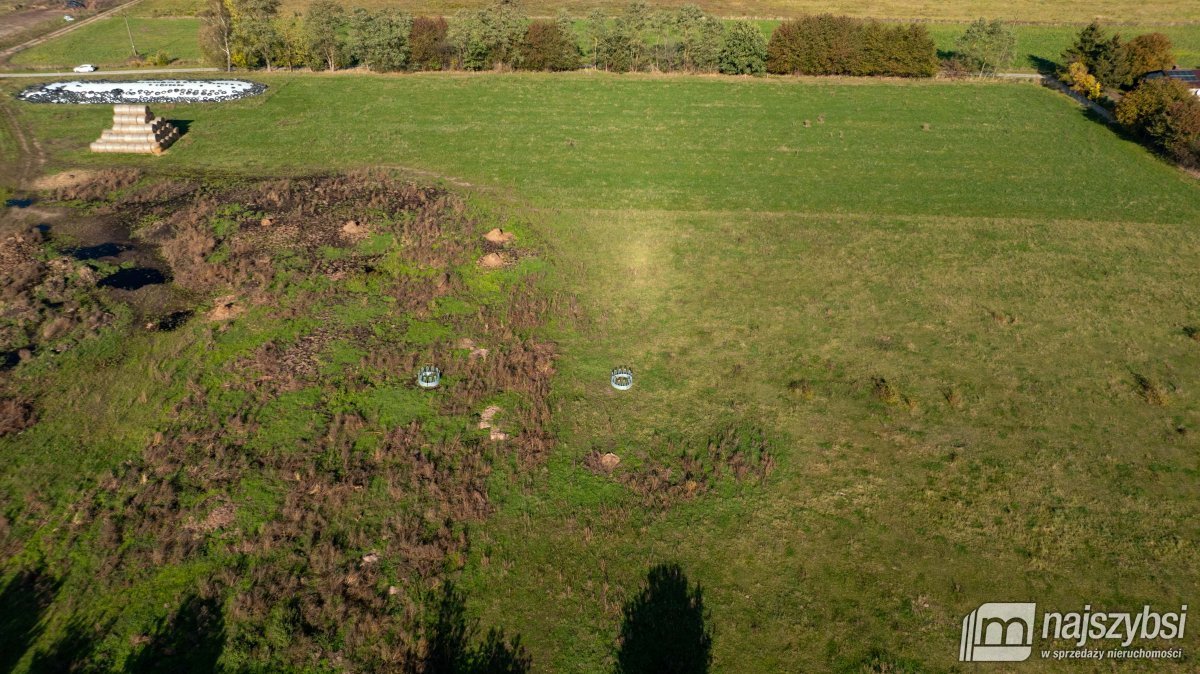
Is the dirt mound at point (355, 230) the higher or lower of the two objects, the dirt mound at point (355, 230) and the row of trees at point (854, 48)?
the lower

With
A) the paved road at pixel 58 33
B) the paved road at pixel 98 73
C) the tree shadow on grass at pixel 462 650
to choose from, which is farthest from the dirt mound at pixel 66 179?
the tree shadow on grass at pixel 462 650

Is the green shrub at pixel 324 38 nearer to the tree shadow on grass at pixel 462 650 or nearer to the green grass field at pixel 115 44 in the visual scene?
the green grass field at pixel 115 44

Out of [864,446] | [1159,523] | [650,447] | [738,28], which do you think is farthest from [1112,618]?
[738,28]

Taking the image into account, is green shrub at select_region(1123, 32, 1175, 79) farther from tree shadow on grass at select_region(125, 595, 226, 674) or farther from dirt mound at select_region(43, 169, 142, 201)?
dirt mound at select_region(43, 169, 142, 201)

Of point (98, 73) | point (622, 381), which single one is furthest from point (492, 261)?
point (98, 73)

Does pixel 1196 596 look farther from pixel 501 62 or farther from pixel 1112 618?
pixel 501 62

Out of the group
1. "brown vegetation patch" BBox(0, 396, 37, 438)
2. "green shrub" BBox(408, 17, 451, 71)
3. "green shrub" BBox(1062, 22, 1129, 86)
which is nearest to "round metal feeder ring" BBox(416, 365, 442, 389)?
"brown vegetation patch" BBox(0, 396, 37, 438)
